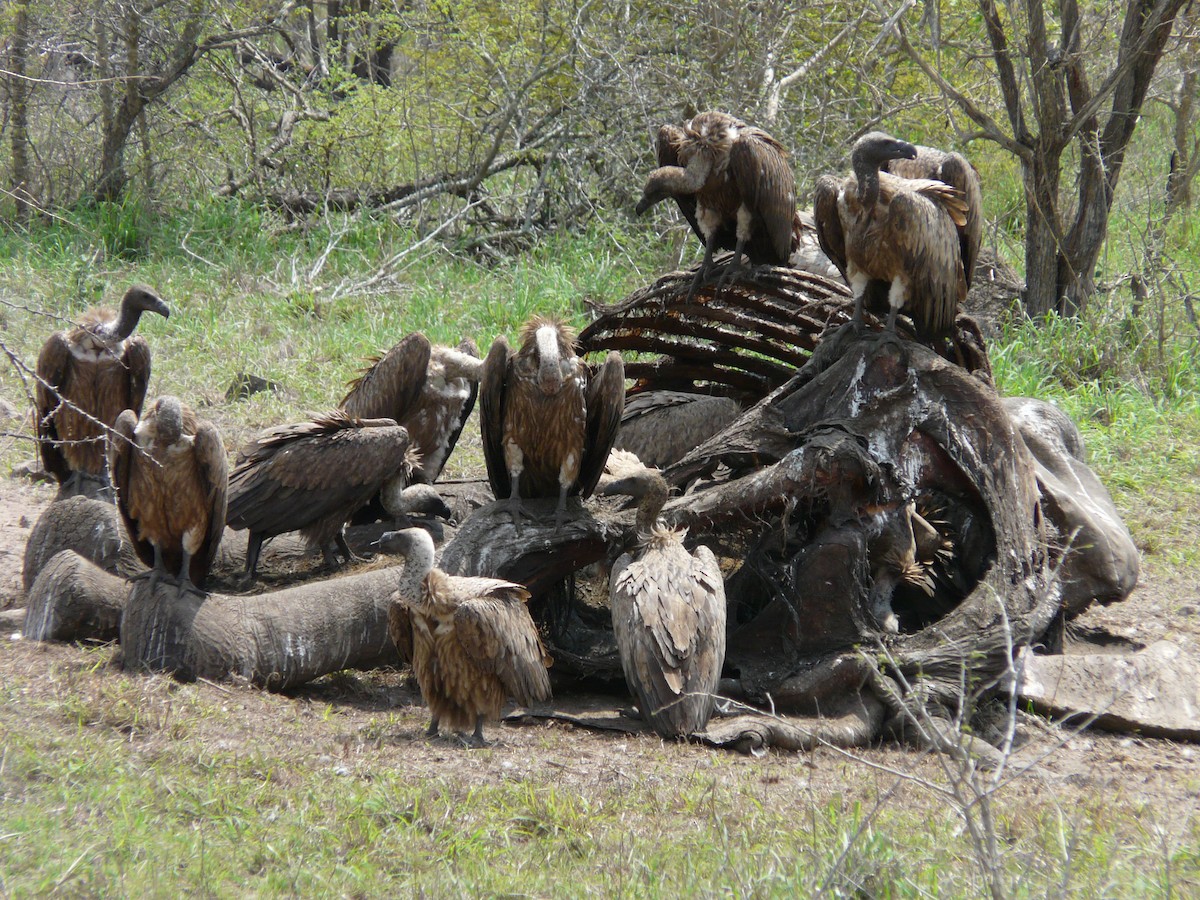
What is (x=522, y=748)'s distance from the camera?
180 inches

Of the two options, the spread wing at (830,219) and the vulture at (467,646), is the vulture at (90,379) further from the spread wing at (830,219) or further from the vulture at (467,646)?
the spread wing at (830,219)

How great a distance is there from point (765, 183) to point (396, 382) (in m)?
2.49

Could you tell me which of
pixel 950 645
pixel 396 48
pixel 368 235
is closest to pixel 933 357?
pixel 950 645

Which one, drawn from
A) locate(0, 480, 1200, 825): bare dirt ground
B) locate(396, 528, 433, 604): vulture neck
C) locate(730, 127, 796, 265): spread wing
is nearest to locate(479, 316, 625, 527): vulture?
locate(396, 528, 433, 604): vulture neck

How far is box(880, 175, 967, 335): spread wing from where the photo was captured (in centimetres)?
548

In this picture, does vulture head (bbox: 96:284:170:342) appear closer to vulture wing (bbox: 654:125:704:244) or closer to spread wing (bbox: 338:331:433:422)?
spread wing (bbox: 338:331:433:422)

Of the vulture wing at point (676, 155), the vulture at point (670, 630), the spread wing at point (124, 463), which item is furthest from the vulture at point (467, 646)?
the vulture wing at point (676, 155)

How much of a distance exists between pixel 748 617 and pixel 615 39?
7.54 m

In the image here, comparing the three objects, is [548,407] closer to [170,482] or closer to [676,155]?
[170,482]

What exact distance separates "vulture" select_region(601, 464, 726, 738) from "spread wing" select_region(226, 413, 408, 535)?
152 cm

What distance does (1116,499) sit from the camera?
7.66 meters

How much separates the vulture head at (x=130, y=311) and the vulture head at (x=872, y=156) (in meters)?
3.65

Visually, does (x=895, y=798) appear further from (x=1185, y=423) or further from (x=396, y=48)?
(x=396, y=48)

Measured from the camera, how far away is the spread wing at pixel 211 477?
509 centimetres
